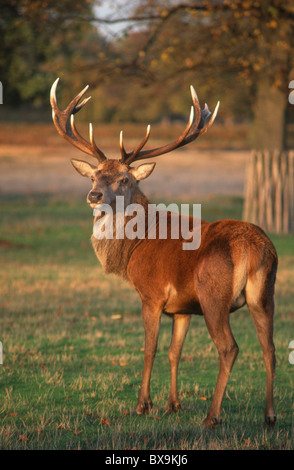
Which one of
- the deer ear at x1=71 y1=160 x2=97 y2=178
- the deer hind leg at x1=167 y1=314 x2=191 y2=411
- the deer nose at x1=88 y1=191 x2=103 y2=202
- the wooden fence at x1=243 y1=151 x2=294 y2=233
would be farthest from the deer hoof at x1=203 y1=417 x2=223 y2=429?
the wooden fence at x1=243 y1=151 x2=294 y2=233

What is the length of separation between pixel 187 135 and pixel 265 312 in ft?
7.55

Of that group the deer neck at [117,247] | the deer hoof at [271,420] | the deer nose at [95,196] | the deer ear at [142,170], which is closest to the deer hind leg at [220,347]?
the deer hoof at [271,420]

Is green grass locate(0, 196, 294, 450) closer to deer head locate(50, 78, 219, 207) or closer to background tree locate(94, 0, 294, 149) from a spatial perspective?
deer head locate(50, 78, 219, 207)

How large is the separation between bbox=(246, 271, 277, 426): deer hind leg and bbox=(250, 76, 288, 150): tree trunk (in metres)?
13.1

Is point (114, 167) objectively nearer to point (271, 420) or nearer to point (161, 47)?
point (271, 420)

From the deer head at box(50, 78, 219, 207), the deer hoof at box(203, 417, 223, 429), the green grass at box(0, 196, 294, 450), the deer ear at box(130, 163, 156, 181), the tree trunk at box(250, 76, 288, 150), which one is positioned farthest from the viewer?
the tree trunk at box(250, 76, 288, 150)

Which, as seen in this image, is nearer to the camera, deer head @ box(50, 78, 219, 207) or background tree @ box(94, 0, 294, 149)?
deer head @ box(50, 78, 219, 207)

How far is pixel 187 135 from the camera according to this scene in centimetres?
732

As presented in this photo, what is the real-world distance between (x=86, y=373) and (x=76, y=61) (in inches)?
418

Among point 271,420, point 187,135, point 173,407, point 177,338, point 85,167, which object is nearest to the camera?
point 271,420

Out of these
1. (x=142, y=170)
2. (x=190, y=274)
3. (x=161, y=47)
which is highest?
(x=161, y=47)

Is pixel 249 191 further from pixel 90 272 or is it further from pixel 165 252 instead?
pixel 165 252

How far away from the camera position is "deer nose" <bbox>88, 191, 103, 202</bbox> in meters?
6.35

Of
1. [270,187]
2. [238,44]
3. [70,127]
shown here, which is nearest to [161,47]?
[238,44]
